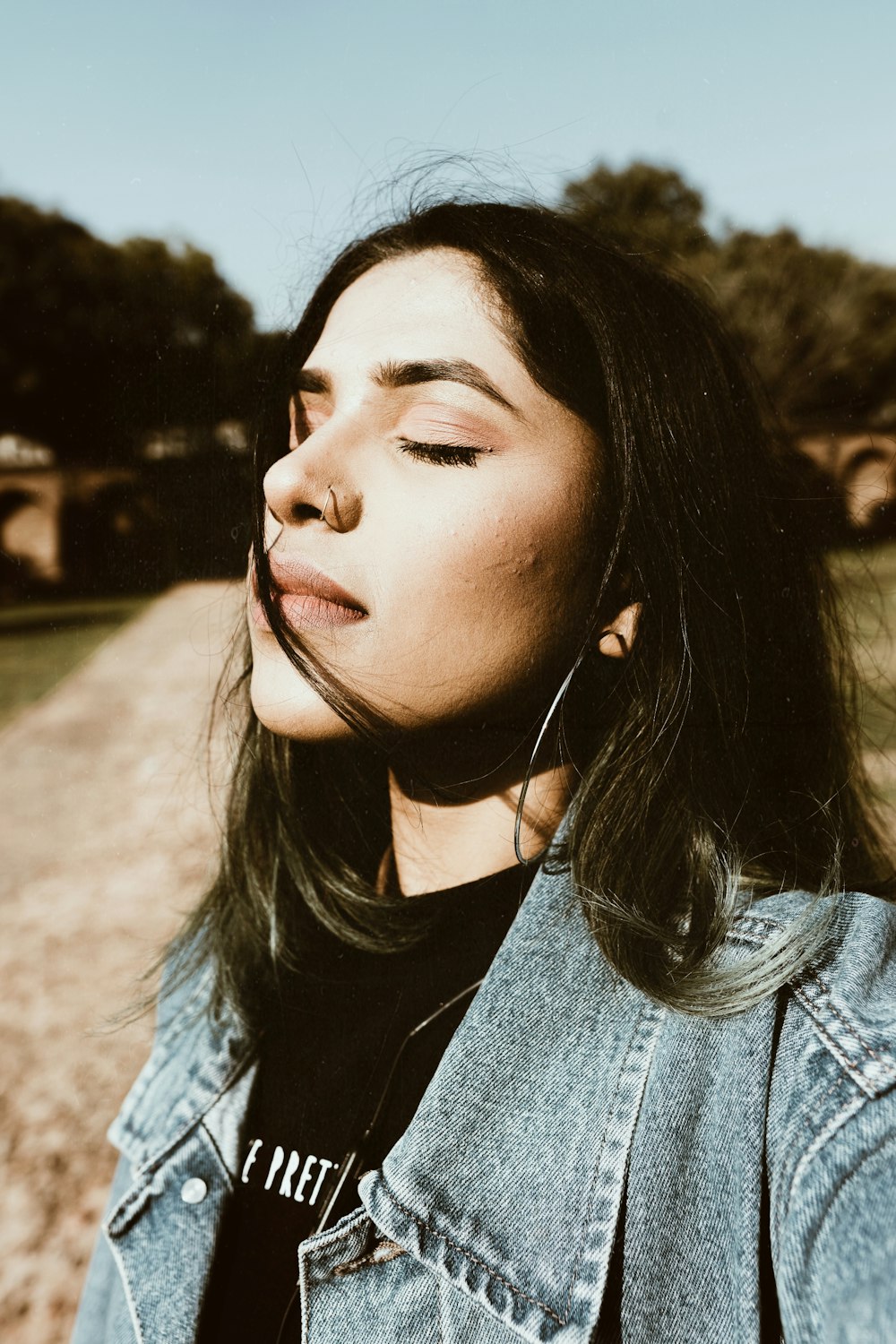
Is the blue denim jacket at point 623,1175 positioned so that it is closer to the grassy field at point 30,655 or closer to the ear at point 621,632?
the ear at point 621,632

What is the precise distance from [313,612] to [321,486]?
0.16 m

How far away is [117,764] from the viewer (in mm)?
5027

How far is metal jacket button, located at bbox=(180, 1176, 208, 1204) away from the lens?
1279 millimetres

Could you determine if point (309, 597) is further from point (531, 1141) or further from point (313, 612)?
point (531, 1141)

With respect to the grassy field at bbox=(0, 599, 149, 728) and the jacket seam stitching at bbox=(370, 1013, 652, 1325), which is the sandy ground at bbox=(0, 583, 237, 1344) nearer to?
the grassy field at bbox=(0, 599, 149, 728)

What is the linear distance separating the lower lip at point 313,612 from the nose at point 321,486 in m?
0.10

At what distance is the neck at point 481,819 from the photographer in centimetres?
123

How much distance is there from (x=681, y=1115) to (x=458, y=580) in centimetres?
67

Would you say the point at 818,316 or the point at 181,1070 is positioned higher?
the point at 818,316

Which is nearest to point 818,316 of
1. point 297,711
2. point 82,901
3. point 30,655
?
point 297,711

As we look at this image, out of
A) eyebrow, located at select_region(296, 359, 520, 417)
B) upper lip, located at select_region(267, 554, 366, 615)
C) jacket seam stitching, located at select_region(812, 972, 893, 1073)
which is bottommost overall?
jacket seam stitching, located at select_region(812, 972, 893, 1073)

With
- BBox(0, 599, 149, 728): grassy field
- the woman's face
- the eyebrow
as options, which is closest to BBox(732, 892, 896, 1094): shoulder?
the woman's face

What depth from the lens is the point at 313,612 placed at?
43.8 inches

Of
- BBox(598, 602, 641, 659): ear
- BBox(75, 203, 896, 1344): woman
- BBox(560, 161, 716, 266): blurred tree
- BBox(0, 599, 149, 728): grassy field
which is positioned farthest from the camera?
BBox(0, 599, 149, 728): grassy field
